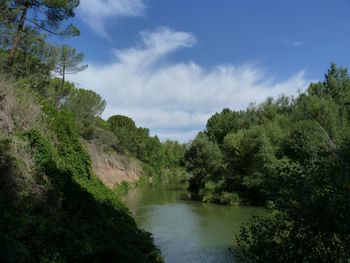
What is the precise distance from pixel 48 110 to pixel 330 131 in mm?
23148

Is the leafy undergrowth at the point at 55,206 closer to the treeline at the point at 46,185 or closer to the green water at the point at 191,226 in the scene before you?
the treeline at the point at 46,185

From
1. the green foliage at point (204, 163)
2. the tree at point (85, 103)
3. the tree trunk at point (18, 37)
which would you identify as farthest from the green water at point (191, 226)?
the tree at point (85, 103)

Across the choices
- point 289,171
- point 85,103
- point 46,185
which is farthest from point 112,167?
point 289,171

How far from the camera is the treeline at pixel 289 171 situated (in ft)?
20.0

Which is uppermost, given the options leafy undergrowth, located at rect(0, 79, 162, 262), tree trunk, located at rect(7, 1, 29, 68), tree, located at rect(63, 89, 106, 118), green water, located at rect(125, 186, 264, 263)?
tree, located at rect(63, 89, 106, 118)

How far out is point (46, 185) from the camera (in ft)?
39.5

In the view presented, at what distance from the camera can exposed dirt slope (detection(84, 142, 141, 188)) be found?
1820 inches

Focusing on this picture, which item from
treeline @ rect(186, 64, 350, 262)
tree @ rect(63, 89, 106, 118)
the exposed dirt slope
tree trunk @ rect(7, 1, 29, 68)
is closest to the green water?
treeline @ rect(186, 64, 350, 262)

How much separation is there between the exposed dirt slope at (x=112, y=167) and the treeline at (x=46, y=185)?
24054mm

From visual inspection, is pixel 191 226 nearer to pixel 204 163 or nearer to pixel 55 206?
pixel 55 206

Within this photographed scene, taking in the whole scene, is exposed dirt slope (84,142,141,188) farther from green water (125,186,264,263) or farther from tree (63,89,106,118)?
green water (125,186,264,263)

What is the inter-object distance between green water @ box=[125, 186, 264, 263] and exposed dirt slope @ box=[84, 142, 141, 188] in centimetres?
1015

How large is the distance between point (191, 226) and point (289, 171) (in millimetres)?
18194

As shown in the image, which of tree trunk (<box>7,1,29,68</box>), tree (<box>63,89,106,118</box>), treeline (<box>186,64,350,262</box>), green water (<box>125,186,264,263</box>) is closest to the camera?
treeline (<box>186,64,350,262</box>)
